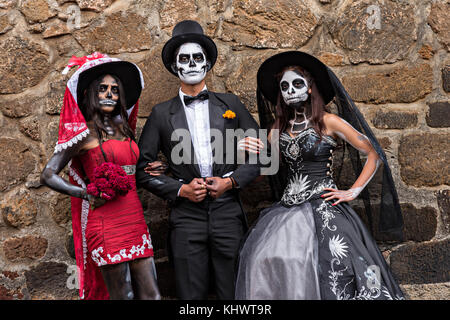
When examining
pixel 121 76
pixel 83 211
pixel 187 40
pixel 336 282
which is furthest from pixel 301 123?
pixel 83 211

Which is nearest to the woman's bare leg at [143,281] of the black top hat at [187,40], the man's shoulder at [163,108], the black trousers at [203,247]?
the black trousers at [203,247]

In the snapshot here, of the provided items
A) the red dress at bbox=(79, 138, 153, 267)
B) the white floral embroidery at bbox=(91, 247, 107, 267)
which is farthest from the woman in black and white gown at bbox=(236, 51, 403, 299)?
the white floral embroidery at bbox=(91, 247, 107, 267)

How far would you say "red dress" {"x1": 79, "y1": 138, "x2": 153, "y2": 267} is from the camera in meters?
2.86

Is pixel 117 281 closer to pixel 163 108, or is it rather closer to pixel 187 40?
pixel 163 108

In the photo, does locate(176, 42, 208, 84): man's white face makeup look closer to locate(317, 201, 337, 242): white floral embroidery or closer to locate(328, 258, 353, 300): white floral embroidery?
locate(317, 201, 337, 242): white floral embroidery

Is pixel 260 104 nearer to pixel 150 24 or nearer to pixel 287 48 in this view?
pixel 287 48

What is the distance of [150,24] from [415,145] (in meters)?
2.05

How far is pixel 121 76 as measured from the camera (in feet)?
10.5

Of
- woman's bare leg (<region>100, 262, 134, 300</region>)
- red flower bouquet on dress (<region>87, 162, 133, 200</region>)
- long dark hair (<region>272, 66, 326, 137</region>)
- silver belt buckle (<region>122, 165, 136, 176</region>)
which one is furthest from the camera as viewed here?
long dark hair (<region>272, 66, 326, 137</region>)

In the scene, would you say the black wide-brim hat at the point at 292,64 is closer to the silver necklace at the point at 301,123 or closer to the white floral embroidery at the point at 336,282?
the silver necklace at the point at 301,123

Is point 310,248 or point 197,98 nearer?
point 310,248

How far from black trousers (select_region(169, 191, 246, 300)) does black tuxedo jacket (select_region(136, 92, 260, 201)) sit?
161mm

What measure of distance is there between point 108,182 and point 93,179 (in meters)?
0.13

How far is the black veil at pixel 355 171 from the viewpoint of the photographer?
3027 millimetres
